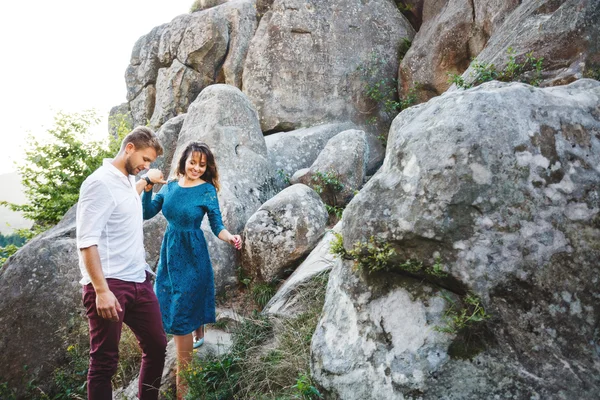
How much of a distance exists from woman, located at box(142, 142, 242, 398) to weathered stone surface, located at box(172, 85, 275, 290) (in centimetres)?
196

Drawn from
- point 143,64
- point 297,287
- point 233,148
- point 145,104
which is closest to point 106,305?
point 297,287

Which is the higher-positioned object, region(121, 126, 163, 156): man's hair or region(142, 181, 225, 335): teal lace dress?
region(121, 126, 163, 156): man's hair

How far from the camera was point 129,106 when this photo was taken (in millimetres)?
15055

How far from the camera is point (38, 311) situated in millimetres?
4945

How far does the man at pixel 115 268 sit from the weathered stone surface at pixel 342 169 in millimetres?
4505

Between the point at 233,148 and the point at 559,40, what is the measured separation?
5.08 metres

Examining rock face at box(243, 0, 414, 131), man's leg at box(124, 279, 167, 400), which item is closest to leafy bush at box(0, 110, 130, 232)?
rock face at box(243, 0, 414, 131)

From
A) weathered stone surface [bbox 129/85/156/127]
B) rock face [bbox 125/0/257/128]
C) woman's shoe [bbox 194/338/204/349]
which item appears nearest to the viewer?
woman's shoe [bbox 194/338/204/349]

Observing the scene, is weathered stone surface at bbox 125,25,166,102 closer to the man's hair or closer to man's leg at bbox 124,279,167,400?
the man's hair

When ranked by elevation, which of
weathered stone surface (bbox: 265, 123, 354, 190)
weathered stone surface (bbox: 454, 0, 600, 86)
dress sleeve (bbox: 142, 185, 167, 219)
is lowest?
weathered stone surface (bbox: 265, 123, 354, 190)

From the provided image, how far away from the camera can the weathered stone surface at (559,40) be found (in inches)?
180

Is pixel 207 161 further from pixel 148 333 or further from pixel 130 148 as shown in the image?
pixel 148 333

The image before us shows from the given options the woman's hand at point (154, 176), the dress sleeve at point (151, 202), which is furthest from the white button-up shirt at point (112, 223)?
the dress sleeve at point (151, 202)

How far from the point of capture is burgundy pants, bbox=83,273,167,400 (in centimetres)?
290
